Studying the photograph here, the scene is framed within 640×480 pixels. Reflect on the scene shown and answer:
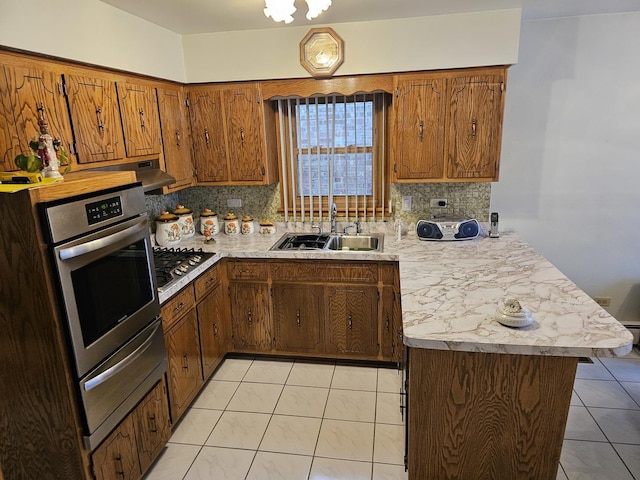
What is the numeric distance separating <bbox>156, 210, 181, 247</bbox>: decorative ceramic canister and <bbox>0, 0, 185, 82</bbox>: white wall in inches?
39.2

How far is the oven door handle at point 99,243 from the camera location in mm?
1542

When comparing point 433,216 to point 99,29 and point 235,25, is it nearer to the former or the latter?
point 235,25

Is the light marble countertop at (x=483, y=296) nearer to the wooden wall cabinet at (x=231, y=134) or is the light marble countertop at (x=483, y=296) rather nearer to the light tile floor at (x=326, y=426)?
the wooden wall cabinet at (x=231, y=134)

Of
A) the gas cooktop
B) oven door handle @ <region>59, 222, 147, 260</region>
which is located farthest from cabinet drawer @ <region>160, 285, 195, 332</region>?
oven door handle @ <region>59, 222, 147, 260</region>

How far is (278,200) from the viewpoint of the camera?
11.7ft

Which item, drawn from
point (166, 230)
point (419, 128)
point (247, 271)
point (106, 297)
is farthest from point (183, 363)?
point (419, 128)

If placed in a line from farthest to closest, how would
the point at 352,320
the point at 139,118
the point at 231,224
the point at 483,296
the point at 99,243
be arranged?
the point at 231,224
the point at 352,320
the point at 139,118
the point at 483,296
the point at 99,243

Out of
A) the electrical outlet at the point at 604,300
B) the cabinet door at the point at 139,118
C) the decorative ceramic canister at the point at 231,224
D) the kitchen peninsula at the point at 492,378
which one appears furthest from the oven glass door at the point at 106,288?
the electrical outlet at the point at 604,300

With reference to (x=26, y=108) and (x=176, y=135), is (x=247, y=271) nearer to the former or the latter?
(x=176, y=135)

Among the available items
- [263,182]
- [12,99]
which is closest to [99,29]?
[12,99]

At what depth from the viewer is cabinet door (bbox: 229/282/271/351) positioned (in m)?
3.10

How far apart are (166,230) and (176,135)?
2.30 ft

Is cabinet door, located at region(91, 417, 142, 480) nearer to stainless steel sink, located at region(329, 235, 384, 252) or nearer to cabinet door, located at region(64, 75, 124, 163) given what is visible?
cabinet door, located at region(64, 75, 124, 163)

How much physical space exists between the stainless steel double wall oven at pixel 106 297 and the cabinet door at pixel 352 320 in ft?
4.19
